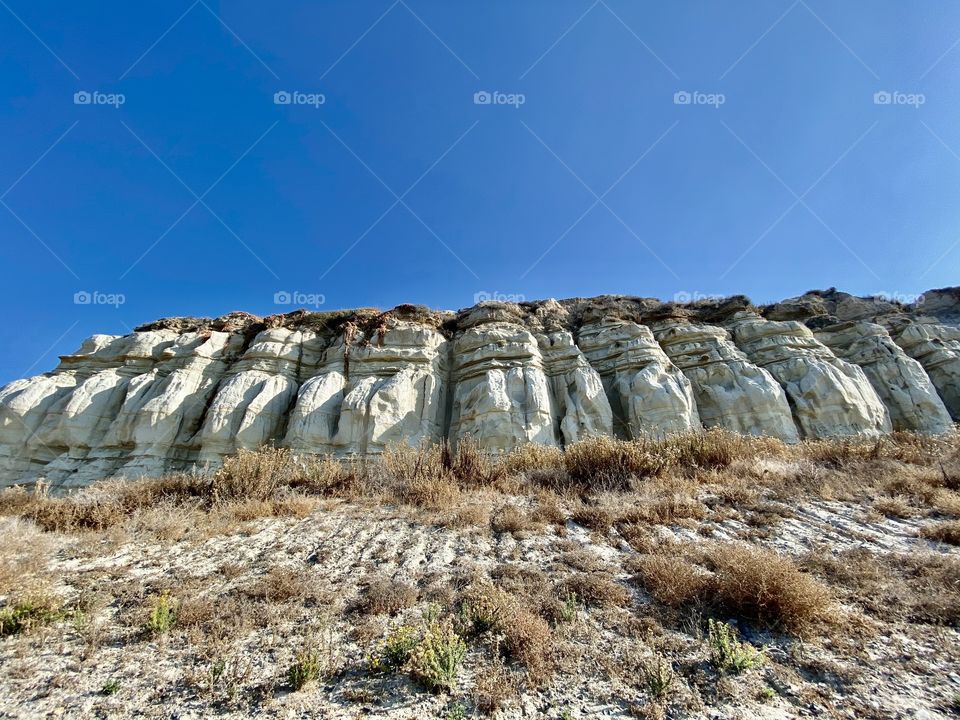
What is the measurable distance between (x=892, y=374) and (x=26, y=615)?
2622 cm

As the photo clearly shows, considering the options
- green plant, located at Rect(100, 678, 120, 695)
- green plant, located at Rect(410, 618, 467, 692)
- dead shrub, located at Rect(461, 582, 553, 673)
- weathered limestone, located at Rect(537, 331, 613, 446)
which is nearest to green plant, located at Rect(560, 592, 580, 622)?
dead shrub, located at Rect(461, 582, 553, 673)

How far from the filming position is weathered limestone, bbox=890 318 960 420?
1812cm

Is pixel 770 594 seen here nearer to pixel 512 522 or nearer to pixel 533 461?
pixel 512 522

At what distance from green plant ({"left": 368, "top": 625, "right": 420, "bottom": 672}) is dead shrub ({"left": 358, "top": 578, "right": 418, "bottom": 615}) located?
438mm

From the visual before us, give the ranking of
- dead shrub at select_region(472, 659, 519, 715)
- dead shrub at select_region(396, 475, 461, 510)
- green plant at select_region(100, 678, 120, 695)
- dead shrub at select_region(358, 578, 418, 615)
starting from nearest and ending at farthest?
dead shrub at select_region(472, 659, 519, 715)
green plant at select_region(100, 678, 120, 695)
dead shrub at select_region(358, 578, 418, 615)
dead shrub at select_region(396, 475, 461, 510)

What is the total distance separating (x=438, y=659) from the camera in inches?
105

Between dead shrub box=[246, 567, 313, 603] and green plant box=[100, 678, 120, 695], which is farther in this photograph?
dead shrub box=[246, 567, 313, 603]

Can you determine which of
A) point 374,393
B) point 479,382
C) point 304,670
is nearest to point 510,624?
point 304,670

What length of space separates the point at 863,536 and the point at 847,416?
1499 centimetres

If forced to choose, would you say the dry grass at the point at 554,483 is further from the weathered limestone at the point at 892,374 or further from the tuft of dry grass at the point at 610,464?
the weathered limestone at the point at 892,374

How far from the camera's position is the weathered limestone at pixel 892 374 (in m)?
16.7

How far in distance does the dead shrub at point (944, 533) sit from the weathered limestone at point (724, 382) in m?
10.4

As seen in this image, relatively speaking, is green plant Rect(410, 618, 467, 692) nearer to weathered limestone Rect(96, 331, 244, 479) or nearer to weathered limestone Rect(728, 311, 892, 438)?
weathered limestone Rect(728, 311, 892, 438)

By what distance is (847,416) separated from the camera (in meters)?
16.0
